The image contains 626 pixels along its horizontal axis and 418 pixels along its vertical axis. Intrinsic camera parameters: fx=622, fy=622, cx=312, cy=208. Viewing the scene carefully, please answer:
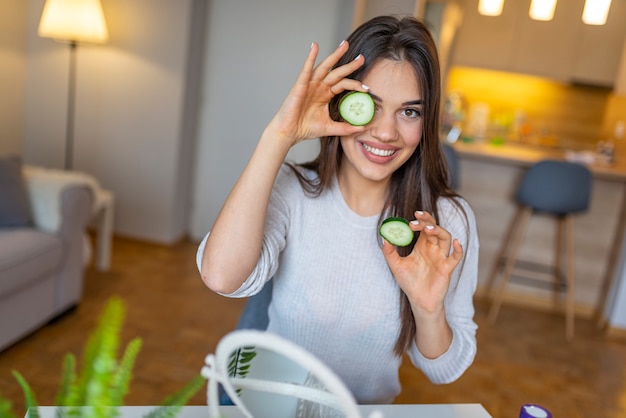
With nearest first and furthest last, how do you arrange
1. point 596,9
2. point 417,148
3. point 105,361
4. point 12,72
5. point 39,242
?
point 105,361, point 417,148, point 39,242, point 596,9, point 12,72

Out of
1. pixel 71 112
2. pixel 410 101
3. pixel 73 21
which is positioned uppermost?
pixel 73 21

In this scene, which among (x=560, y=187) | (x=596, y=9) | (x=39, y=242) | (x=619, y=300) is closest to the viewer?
(x=39, y=242)

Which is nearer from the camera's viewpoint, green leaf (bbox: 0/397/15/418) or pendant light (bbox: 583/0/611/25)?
green leaf (bbox: 0/397/15/418)

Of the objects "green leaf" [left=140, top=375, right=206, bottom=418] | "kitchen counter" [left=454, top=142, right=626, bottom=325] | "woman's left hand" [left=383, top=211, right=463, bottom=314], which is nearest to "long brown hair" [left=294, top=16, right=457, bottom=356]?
"woman's left hand" [left=383, top=211, right=463, bottom=314]

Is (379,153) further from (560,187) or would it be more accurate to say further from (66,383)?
(560,187)

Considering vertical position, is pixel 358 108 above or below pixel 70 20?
below

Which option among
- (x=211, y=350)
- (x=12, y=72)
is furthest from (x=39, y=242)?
(x=12, y=72)

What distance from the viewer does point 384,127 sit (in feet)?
3.77

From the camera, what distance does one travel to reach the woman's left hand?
107cm

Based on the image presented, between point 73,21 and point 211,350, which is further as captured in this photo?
point 73,21

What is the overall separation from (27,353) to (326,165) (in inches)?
69.5

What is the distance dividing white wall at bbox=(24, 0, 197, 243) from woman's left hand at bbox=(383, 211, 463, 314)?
301 cm

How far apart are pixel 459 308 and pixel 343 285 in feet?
0.76

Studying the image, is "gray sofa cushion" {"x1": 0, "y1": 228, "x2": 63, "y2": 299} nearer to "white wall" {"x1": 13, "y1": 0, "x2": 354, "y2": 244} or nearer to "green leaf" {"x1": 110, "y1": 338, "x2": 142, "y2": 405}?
"white wall" {"x1": 13, "y1": 0, "x2": 354, "y2": 244}
